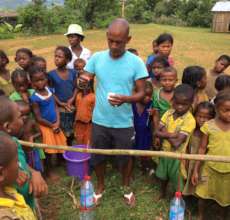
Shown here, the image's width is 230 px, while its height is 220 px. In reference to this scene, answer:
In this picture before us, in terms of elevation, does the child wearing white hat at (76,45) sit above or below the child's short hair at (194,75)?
above

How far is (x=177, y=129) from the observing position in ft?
11.1

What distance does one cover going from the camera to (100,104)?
346 centimetres

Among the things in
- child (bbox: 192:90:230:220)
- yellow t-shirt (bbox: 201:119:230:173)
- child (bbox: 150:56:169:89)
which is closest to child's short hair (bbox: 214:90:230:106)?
child (bbox: 192:90:230:220)

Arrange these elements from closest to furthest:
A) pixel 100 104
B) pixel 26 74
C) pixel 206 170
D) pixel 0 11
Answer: pixel 206 170 → pixel 100 104 → pixel 26 74 → pixel 0 11

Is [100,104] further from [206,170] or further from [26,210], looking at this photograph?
[26,210]

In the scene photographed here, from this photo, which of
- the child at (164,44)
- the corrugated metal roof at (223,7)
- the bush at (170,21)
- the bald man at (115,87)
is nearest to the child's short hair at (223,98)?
the bald man at (115,87)

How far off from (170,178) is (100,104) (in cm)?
117

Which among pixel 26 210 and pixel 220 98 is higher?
pixel 220 98

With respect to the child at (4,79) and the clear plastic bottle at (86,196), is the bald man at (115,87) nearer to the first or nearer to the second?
the clear plastic bottle at (86,196)

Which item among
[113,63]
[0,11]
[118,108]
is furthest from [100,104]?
[0,11]

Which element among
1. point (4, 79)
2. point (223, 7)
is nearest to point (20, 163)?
point (4, 79)

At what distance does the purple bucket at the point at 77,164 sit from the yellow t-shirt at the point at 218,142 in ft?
5.28

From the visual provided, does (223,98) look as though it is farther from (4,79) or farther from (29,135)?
(4,79)

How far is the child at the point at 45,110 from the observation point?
394 cm
